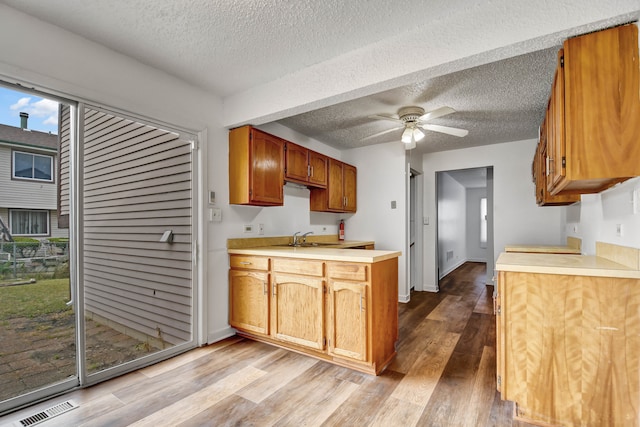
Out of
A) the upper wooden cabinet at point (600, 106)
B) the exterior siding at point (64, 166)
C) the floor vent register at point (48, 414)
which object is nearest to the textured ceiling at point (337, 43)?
the upper wooden cabinet at point (600, 106)

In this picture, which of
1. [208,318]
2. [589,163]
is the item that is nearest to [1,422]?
[208,318]

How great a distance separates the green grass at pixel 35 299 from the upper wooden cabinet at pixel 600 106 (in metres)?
3.23

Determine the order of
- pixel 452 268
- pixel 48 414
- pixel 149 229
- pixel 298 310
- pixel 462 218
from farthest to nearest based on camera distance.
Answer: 1. pixel 462 218
2. pixel 452 268
3. pixel 149 229
4. pixel 298 310
5. pixel 48 414

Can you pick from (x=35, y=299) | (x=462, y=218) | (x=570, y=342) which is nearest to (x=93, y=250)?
(x=35, y=299)

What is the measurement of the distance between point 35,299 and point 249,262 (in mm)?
1540

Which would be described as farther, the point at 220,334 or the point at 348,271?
the point at 220,334

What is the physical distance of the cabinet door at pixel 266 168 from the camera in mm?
3045

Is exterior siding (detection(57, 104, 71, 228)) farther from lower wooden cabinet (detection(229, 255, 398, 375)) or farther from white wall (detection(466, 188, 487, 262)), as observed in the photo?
white wall (detection(466, 188, 487, 262))

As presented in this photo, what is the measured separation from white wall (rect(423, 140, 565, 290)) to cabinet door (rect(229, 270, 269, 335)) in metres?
3.76

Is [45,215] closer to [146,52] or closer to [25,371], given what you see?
[25,371]

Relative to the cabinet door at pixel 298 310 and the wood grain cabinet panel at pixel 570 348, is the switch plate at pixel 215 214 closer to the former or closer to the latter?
the cabinet door at pixel 298 310

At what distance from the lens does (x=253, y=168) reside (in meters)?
3.03

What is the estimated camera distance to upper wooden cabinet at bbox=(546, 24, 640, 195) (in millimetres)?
1464

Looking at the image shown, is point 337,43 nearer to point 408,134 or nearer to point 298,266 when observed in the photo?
point 408,134
